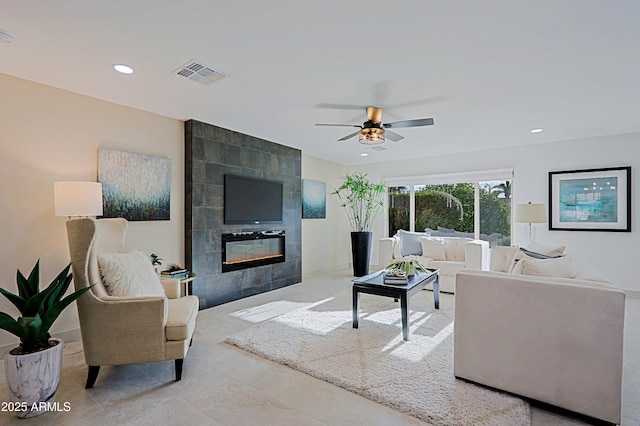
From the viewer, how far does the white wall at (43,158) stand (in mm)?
2803

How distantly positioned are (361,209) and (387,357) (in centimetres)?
463

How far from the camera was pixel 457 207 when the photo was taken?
245 inches

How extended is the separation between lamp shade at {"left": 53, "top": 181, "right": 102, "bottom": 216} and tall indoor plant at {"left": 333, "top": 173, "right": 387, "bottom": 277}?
4.10 meters

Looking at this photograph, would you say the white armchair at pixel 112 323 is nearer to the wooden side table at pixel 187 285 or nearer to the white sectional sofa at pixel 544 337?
the wooden side table at pixel 187 285

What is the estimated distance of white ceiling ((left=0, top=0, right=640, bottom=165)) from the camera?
1934mm

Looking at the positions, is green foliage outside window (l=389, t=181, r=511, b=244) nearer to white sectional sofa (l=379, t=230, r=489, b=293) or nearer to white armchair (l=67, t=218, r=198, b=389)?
white sectional sofa (l=379, t=230, r=489, b=293)

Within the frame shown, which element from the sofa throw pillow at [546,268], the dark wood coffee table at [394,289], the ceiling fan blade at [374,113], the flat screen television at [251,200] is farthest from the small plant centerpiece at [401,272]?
the flat screen television at [251,200]

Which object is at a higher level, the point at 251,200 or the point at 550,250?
the point at 251,200

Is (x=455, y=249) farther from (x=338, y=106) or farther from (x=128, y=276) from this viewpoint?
(x=128, y=276)

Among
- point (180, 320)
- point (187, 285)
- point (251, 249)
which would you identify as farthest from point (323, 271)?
point (180, 320)

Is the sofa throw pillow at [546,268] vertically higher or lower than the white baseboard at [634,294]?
higher

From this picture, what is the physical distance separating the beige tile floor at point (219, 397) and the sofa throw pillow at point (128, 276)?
64 centimetres

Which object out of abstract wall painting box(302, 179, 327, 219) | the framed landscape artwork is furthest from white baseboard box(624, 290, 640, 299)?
abstract wall painting box(302, 179, 327, 219)

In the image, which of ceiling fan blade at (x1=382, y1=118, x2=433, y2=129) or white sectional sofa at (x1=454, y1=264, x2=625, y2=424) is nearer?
white sectional sofa at (x1=454, y1=264, x2=625, y2=424)
